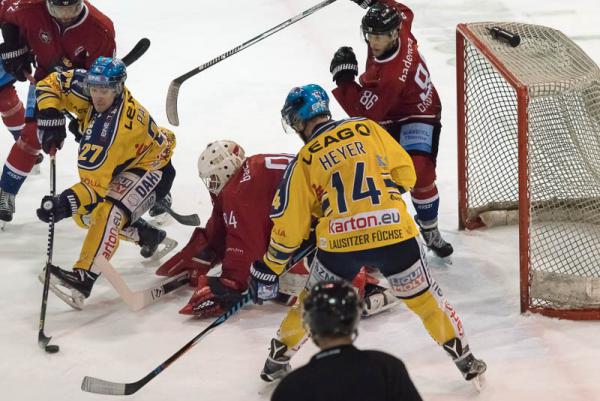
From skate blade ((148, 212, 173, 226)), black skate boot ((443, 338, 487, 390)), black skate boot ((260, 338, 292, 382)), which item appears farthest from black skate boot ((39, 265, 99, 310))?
black skate boot ((443, 338, 487, 390))

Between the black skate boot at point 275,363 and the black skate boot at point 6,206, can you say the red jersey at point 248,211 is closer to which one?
the black skate boot at point 275,363

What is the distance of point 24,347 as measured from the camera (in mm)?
4059

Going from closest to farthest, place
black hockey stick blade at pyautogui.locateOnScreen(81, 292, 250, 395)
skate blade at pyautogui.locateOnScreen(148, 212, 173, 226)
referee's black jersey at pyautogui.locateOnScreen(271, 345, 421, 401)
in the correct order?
1. referee's black jersey at pyautogui.locateOnScreen(271, 345, 421, 401)
2. black hockey stick blade at pyautogui.locateOnScreen(81, 292, 250, 395)
3. skate blade at pyautogui.locateOnScreen(148, 212, 173, 226)

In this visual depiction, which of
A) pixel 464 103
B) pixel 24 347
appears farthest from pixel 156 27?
pixel 24 347

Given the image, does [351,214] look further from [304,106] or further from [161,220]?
[161,220]

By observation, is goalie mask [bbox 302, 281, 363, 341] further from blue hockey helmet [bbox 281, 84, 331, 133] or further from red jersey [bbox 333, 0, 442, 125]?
red jersey [bbox 333, 0, 442, 125]

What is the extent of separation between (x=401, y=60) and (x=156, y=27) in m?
3.79

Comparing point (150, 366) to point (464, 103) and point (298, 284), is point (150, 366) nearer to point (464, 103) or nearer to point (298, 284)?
point (298, 284)

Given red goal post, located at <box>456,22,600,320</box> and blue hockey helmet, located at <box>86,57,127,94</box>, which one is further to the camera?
blue hockey helmet, located at <box>86,57,127,94</box>

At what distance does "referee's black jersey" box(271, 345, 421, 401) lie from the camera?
224 centimetres

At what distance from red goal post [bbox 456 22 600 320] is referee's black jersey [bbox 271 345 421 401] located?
1.84 meters

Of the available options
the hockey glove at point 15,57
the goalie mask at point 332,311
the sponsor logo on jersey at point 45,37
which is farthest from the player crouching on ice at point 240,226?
the goalie mask at point 332,311

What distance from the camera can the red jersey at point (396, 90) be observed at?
14.2ft

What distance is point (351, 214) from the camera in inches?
130
